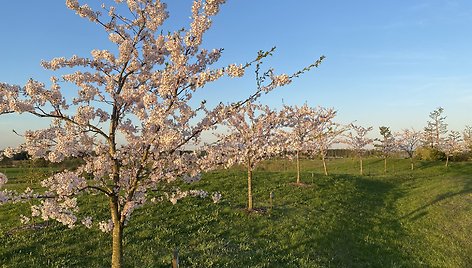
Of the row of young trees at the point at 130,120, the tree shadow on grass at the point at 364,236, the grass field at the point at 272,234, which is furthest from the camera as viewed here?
the tree shadow on grass at the point at 364,236

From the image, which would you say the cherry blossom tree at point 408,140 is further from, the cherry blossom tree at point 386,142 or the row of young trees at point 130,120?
the row of young trees at point 130,120

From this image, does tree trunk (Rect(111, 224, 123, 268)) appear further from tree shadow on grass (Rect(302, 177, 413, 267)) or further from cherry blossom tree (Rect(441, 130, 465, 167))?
cherry blossom tree (Rect(441, 130, 465, 167))

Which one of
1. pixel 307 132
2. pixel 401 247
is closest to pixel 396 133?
pixel 307 132

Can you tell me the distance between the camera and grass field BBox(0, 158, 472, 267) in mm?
13727

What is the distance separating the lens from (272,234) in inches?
665

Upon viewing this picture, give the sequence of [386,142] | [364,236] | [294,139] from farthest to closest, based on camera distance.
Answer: [386,142]
[364,236]
[294,139]

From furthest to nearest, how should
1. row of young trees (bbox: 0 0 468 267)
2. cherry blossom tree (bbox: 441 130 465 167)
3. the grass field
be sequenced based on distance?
cherry blossom tree (bbox: 441 130 465 167) → the grass field → row of young trees (bbox: 0 0 468 267)

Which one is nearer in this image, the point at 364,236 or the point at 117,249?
the point at 117,249

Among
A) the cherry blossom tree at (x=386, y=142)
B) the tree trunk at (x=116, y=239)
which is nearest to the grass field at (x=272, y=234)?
the tree trunk at (x=116, y=239)

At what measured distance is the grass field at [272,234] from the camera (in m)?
13.7

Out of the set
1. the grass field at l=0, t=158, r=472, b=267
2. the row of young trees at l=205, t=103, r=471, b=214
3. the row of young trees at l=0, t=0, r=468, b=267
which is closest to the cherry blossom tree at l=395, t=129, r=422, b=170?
the row of young trees at l=205, t=103, r=471, b=214

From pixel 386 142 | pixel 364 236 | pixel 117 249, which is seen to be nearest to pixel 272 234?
pixel 364 236

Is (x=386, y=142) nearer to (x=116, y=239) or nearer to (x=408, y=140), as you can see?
(x=408, y=140)

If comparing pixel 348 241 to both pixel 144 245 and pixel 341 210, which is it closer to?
pixel 341 210
